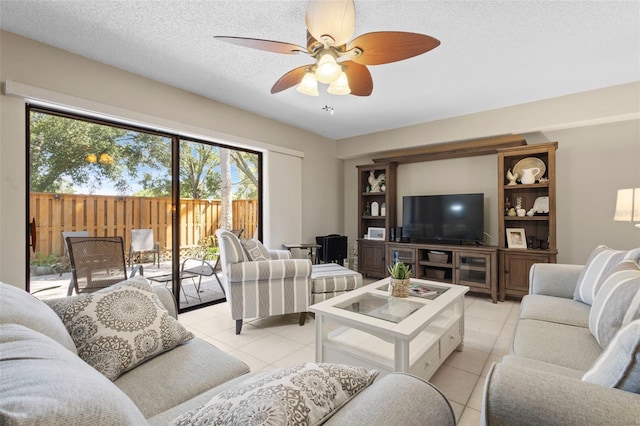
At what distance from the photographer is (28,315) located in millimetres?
856

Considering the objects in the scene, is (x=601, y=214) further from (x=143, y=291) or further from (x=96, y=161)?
(x=96, y=161)

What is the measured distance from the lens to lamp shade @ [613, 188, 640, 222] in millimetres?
2162

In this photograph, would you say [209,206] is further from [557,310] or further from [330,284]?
[557,310]

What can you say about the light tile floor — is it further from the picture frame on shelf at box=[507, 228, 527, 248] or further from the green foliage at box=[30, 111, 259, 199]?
the green foliage at box=[30, 111, 259, 199]

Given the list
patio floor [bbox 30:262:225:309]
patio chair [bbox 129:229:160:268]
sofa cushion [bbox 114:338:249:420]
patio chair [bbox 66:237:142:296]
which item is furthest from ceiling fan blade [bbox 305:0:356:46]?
patio floor [bbox 30:262:225:309]

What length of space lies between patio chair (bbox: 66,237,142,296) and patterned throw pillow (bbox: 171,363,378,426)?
2.42m

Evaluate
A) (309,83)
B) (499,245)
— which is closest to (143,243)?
(309,83)

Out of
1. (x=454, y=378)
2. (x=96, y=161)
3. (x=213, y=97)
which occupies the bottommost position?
(x=454, y=378)

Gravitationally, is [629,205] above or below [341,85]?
below

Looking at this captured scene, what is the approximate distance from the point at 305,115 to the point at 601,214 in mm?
3646

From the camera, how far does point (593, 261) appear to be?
1976mm

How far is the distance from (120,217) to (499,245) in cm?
424

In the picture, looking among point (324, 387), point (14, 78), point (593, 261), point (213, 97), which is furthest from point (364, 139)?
point (324, 387)

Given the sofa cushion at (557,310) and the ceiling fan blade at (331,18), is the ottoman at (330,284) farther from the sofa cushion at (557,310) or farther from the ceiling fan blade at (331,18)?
the ceiling fan blade at (331,18)
